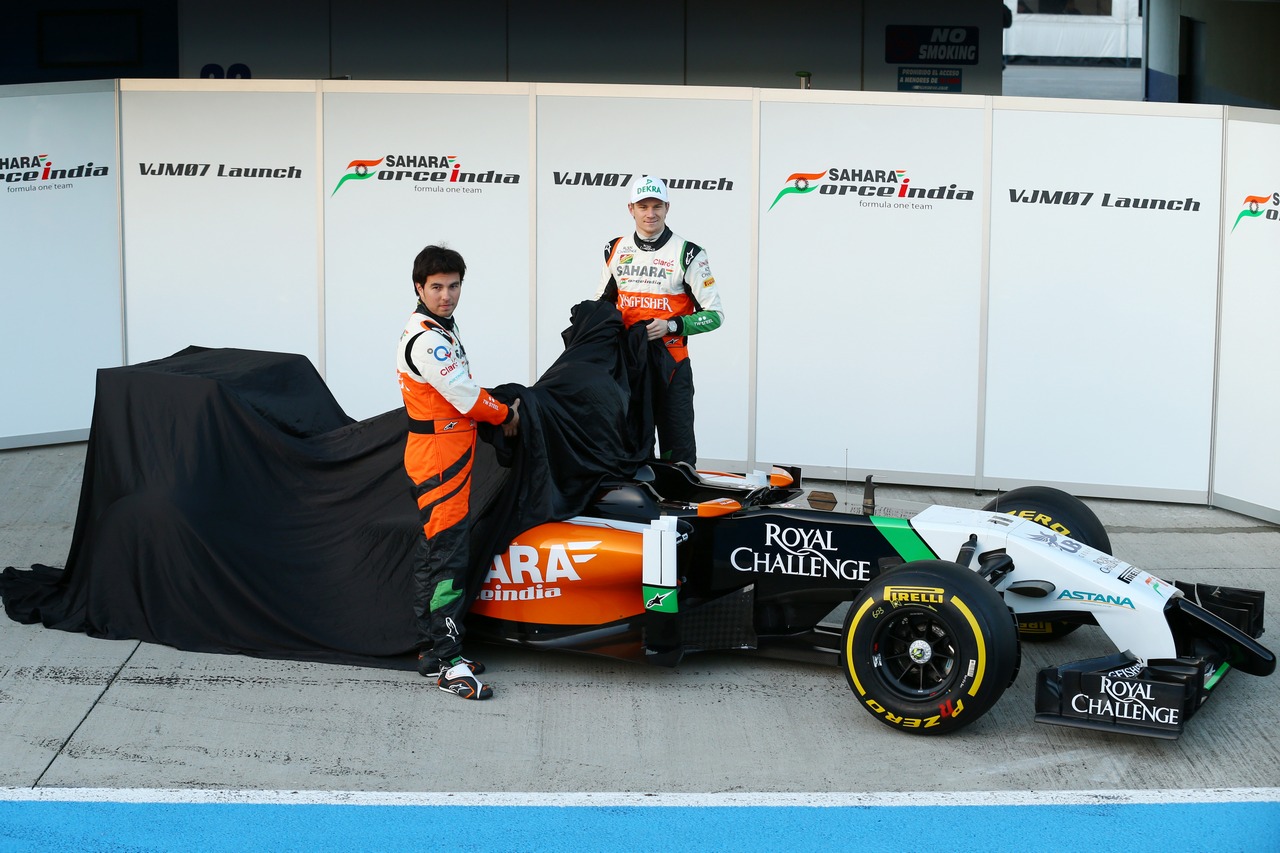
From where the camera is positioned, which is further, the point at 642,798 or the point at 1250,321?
the point at 1250,321

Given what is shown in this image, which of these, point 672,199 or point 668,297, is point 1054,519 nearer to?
point 668,297

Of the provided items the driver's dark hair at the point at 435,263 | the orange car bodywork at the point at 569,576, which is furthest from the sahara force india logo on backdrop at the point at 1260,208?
the driver's dark hair at the point at 435,263

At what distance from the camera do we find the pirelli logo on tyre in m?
5.55

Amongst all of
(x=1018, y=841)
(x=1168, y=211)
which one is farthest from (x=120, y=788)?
(x=1168, y=211)

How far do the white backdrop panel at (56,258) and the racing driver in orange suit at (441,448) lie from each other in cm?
471

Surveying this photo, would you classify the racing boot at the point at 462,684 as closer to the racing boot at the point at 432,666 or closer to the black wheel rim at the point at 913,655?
the racing boot at the point at 432,666

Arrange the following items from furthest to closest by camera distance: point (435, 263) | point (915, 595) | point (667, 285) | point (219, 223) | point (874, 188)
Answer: point (219, 223) → point (874, 188) → point (667, 285) → point (435, 263) → point (915, 595)

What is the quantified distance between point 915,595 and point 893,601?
10 cm

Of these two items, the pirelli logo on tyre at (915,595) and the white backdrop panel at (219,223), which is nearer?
the pirelli logo on tyre at (915,595)

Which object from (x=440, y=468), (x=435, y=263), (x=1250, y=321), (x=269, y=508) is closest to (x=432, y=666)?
(x=440, y=468)

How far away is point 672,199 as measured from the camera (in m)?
9.71

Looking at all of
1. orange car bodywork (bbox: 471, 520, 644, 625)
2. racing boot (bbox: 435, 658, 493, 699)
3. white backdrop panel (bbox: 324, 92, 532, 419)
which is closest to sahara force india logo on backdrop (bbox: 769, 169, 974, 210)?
white backdrop panel (bbox: 324, 92, 532, 419)

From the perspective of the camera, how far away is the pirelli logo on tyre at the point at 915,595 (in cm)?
555

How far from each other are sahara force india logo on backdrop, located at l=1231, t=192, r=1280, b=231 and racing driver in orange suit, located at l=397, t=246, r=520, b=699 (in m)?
5.25
